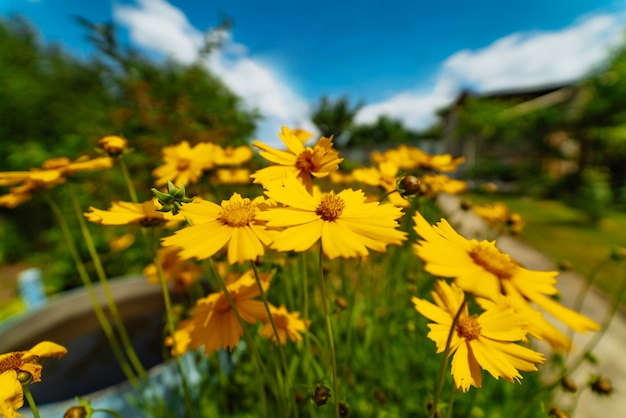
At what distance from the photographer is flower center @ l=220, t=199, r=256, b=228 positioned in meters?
0.36

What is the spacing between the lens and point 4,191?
319 centimetres

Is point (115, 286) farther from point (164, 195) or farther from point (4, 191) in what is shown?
point (4, 191)

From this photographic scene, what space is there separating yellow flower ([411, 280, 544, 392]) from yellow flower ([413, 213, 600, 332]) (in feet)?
0.19

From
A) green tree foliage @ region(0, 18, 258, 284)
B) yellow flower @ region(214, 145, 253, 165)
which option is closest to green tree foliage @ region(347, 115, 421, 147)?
green tree foliage @ region(0, 18, 258, 284)

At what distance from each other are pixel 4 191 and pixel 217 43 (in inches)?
115

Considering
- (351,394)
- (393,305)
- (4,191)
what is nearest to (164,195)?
(351,394)

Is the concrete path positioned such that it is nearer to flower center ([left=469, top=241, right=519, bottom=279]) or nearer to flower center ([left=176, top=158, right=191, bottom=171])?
flower center ([left=469, top=241, right=519, bottom=279])

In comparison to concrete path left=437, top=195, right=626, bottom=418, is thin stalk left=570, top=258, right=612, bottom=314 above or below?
above

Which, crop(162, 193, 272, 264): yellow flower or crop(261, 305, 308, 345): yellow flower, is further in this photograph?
crop(261, 305, 308, 345): yellow flower

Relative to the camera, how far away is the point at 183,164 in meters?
0.70

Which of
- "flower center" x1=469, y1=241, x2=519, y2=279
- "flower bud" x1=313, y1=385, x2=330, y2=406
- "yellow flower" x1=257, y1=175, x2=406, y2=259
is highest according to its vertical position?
"yellow flower" x1=257, y1=175, x2=406, y2=259

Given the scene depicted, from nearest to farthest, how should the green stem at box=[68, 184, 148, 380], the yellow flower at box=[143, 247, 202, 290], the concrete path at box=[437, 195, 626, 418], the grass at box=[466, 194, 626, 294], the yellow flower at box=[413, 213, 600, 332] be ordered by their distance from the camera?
the yellow flower at box=[413, 213, 600, 332], the green stem at box=[68, 184, 148, 380], the yellow flower at box=[143, 247, 202, 290], the concrete path at box=[437, 195, 626, 418], the grass at box=[466, 194, 626, 294]

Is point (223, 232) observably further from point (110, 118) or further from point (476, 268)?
point (110, 118)

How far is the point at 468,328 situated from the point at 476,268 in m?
0.19
